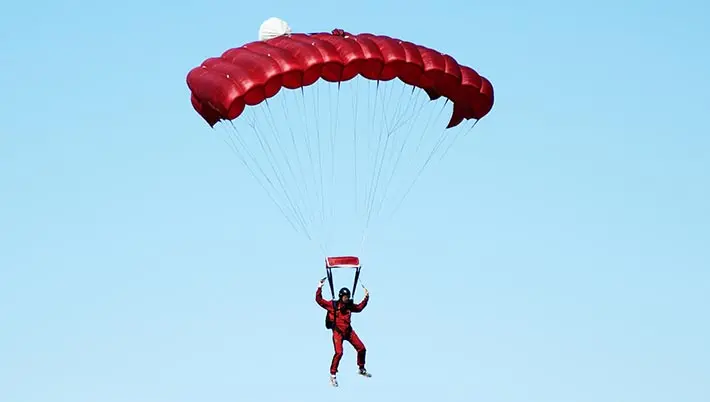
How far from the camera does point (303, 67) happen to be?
145 feet

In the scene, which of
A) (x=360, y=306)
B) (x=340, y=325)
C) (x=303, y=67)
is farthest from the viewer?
(x=340, y=325)

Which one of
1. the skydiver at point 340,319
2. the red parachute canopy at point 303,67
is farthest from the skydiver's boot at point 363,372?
the red parachute canopy at point 303,67

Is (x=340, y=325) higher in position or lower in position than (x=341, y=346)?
higher

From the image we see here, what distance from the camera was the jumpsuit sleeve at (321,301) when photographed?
4469 centimetres

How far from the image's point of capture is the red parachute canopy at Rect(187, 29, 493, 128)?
44000mm

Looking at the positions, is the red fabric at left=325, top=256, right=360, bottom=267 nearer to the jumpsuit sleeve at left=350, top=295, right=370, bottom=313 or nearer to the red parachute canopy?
the jumpsuit sleeve at left=350, top=295, right=370, bottom=313

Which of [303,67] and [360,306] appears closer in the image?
[303,67]

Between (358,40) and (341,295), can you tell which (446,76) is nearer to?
Result: (358,40)

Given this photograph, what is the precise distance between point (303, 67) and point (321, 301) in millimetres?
4629

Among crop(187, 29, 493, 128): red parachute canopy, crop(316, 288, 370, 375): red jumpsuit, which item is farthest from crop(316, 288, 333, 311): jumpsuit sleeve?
crop(187, 29, 493, 128): red parachute canopy

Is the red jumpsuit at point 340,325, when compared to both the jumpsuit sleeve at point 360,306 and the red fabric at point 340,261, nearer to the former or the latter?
the jumpsuit sleeve at point 360,306

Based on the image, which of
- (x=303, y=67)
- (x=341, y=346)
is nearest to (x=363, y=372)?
(x=341, y=346)

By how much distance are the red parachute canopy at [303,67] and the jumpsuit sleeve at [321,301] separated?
12.5 ft

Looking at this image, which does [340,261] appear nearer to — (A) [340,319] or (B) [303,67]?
(A) [340,319]
